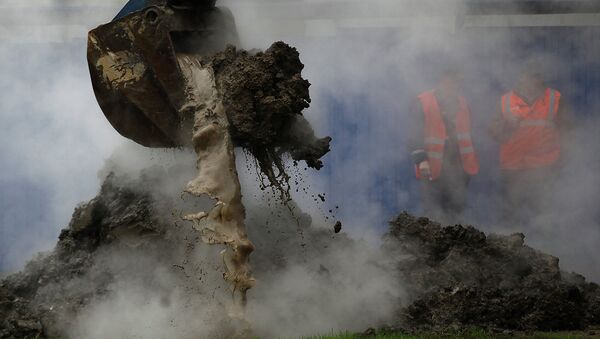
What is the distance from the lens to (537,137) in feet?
30.4

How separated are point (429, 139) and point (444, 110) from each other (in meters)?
0.39

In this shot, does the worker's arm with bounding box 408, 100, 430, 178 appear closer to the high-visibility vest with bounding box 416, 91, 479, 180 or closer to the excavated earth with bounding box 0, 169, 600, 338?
the high-visibility vest with bounding box 416, 91, 479, 180

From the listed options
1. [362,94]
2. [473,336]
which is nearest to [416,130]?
[362,94]

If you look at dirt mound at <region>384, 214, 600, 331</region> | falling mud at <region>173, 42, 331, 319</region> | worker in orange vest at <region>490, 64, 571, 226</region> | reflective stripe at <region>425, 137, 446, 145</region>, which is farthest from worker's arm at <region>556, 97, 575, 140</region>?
falling mud at <region>173, 42, 331, 319</region>

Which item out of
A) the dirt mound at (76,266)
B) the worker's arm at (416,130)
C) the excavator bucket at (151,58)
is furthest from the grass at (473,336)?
the worker's arm at (416,130)

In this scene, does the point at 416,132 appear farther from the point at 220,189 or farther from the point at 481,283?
the point at 220,189

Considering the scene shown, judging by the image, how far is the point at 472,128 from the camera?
9711mm

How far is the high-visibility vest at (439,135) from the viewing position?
31.0 feet

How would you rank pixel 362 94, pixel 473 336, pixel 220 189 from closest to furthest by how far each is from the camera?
pixel 220 189 → pixel 473 336 → pixel 362 94

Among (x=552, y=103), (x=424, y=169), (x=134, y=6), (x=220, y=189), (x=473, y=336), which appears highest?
(x=552, y=103)

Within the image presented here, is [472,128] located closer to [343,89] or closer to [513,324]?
[343,89]

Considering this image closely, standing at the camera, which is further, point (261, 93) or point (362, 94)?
point (362, 94)

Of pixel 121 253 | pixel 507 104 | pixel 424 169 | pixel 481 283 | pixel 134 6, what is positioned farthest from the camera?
pixel 507 104

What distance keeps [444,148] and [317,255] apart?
325 centimetres
